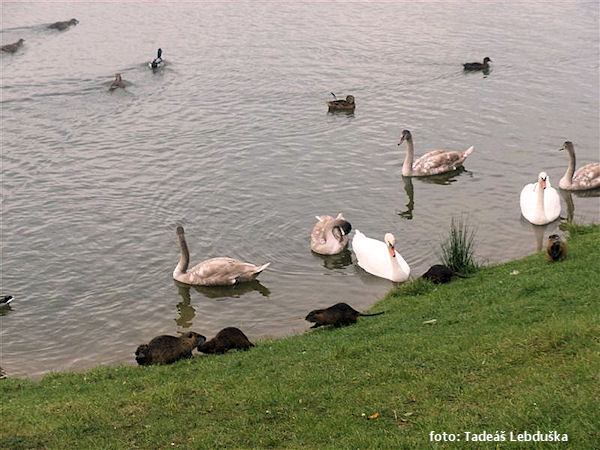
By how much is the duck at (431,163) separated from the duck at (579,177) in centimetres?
350

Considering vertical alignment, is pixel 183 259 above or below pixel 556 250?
below

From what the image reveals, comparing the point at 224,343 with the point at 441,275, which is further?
the point at 441,275

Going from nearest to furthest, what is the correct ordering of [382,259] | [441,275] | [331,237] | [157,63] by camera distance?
[441,275] < [382,259] < [331,237] < [157,63]

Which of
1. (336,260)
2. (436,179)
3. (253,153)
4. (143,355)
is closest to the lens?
(143,355)

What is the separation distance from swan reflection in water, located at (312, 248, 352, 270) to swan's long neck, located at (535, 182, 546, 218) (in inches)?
204

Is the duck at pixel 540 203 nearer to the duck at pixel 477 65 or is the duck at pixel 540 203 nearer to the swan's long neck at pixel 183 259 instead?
the swan's long neck at pixel 183 259

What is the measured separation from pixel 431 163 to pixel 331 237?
6.76 m

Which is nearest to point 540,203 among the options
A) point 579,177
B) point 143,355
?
point 579,177

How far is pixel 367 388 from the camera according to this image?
434 inches

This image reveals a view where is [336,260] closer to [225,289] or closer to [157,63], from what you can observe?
[225,289]

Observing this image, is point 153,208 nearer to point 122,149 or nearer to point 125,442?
point 122,149

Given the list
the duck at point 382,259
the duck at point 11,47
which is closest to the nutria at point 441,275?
the duck at point 382,259

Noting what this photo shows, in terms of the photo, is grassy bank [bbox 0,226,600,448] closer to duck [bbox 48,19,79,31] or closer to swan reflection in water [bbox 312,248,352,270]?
swan reflection in water [bbox 312,248,352,270]

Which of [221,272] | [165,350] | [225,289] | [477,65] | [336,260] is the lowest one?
[225,289]
